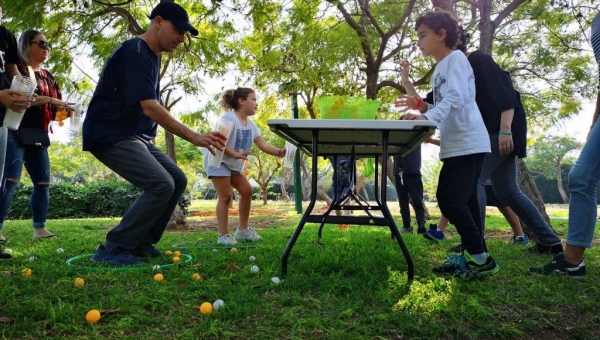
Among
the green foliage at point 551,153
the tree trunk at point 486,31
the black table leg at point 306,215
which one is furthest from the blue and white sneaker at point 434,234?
the green foliage at point 551,153

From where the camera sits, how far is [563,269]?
100 inches

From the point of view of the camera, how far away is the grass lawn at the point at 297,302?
5.66 ft

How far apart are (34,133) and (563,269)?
13.1 feet

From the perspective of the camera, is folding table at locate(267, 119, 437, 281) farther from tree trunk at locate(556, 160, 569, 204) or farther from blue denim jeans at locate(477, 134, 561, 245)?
tree trunk at locate(556, 160, 569, 204)

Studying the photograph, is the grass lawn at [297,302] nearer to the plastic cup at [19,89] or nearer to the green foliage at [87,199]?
the plastic cup at [19,89]

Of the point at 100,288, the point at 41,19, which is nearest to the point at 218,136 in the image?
the point at 100,288

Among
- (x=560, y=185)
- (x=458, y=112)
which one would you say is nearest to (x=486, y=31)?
(x=458, y=112)

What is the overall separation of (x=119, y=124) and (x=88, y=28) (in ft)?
17.7

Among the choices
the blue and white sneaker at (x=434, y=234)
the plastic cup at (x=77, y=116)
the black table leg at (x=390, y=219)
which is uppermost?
the plastic cup at (x=77, y=116)

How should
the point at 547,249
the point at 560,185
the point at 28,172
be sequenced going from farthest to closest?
the point at 560,185
the point at 28,172
the point at 547,249

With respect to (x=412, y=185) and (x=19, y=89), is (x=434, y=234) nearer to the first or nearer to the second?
(x=412, y=185)

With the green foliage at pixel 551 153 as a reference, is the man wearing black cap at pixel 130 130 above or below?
below

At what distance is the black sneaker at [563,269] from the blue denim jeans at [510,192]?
0.62 metres

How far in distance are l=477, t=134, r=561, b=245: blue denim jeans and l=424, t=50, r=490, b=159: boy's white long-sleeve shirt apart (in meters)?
0.75
